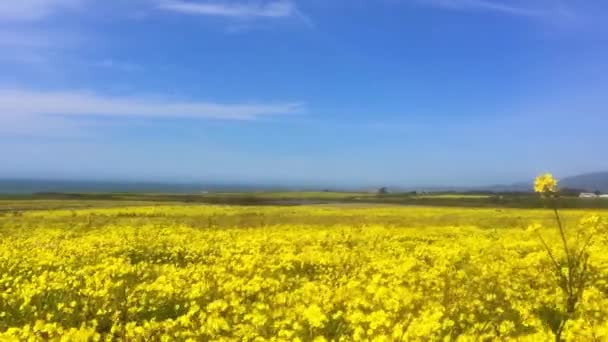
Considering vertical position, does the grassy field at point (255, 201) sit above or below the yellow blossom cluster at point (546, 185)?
below

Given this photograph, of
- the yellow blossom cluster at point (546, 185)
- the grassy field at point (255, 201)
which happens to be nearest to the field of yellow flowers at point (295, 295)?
the yellow blossom cluster at point (546, 185)

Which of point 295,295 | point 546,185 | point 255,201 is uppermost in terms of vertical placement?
point 546,185

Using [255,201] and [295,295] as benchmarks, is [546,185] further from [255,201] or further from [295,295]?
[255,201]

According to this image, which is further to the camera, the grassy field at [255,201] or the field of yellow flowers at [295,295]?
the grassy field at [255,201]

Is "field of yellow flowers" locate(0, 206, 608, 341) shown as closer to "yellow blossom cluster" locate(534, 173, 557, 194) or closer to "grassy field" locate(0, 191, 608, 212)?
"yellow blossom cluster" locate(534, 173, 557, 194)

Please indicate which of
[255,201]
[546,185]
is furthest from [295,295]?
[255,201]

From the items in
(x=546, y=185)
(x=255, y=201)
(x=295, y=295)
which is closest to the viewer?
(x=546, y=185)

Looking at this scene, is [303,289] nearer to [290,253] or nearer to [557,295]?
[557,295]

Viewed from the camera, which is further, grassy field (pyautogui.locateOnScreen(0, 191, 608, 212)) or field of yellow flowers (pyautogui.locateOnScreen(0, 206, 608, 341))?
grassy field (pyautogui.locateOnScreen(0, 191, 608, 212))

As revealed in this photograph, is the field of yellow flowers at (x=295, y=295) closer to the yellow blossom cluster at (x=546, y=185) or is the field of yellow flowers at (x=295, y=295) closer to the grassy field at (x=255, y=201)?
the yellow blossom cluster at (x=546, y=185)

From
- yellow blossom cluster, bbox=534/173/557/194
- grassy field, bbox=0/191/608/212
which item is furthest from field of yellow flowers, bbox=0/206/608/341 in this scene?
grassy field, bbox=0/191/608/212

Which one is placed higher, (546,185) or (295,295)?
Result: (546,185)

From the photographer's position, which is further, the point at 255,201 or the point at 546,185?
the point at 255,201

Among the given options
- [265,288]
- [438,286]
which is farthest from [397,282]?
[265,288]
